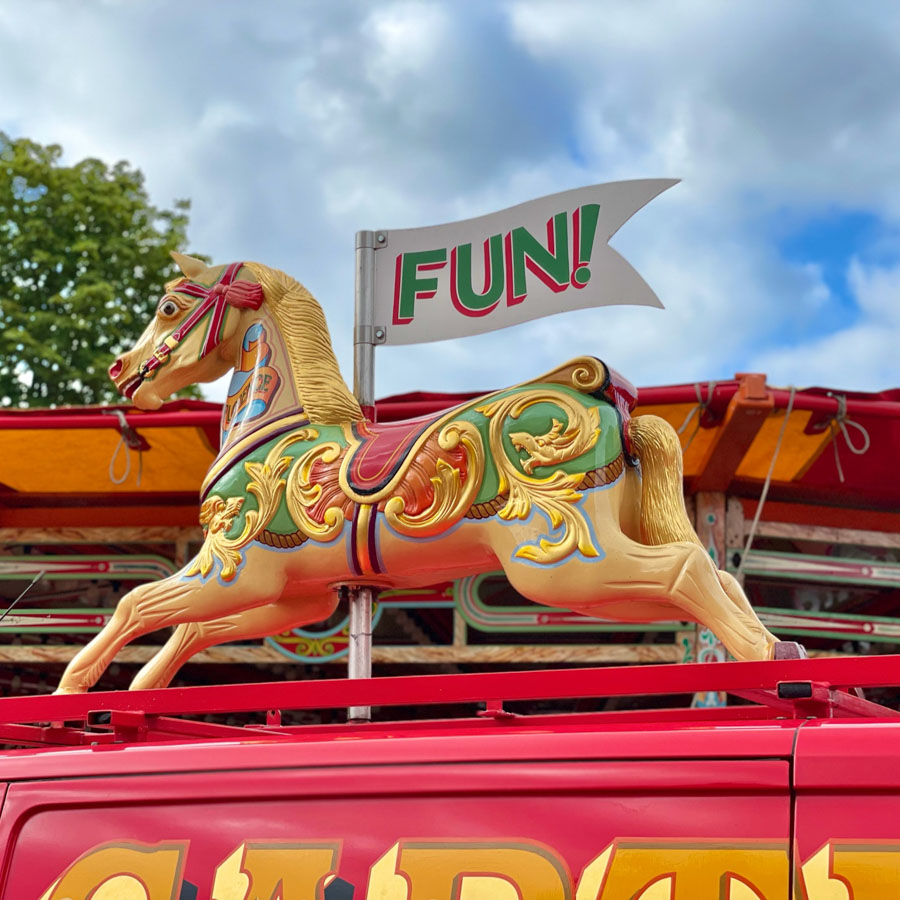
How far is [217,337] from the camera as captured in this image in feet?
12.9

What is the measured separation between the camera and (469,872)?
198cm

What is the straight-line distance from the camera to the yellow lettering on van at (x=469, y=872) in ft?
6.33

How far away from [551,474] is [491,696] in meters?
1.18

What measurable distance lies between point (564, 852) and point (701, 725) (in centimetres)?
31

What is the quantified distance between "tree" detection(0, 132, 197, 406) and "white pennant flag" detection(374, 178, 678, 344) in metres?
12.2

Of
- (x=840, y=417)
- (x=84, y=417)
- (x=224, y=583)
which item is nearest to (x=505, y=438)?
(x=224, y=583)

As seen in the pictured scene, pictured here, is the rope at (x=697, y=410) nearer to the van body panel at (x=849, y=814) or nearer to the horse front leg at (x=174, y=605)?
the horse front leg at (x=174, y=605)

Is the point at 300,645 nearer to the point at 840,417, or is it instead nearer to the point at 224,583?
the point at 840,417

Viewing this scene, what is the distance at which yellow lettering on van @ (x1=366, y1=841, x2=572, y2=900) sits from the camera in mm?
1931

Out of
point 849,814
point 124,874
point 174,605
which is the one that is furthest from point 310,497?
point 849,814

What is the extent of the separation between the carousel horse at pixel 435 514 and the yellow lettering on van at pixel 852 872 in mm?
1360

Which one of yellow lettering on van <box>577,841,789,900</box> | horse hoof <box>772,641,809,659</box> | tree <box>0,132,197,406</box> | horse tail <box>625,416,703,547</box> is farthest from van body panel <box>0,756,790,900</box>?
tree <box>0,132,197,406</box>

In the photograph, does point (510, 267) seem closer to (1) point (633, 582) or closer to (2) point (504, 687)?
(1) point (633, 582)

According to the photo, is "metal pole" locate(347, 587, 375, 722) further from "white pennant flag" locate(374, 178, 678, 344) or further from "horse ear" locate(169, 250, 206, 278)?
"horse ear" locate(169, 250, 206, 278)
